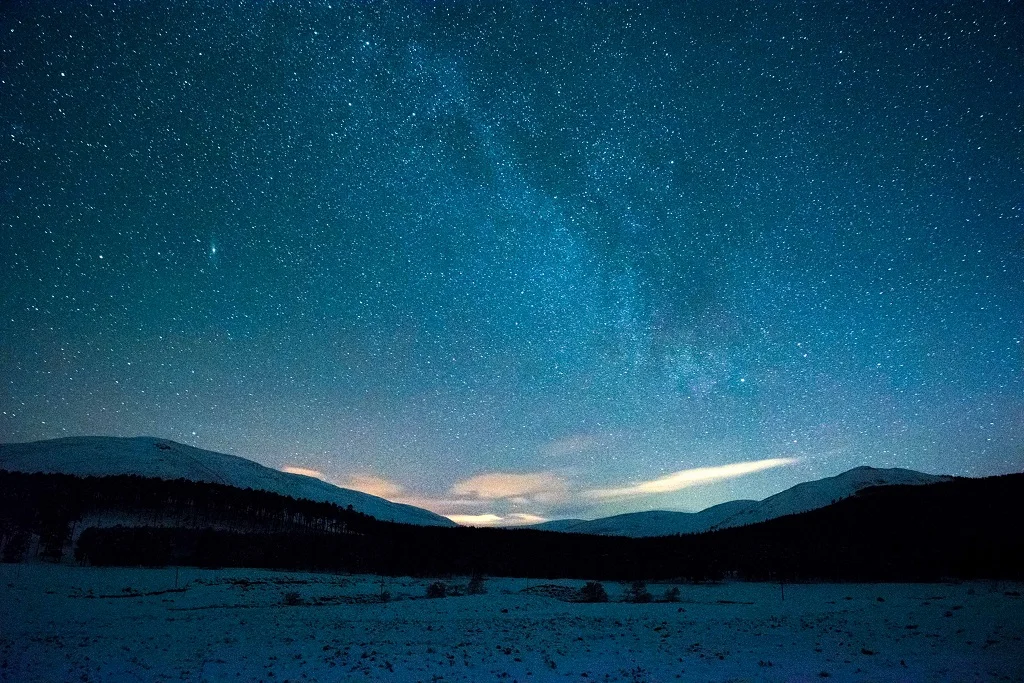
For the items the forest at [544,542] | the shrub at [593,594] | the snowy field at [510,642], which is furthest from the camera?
the forest at [544,542]

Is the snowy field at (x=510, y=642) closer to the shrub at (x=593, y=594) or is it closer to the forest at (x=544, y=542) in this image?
the shrub at (x=593, y=594)

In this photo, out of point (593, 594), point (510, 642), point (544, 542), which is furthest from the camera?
point (544, 542)

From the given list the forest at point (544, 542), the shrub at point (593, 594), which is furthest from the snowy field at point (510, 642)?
the forest at point (544, 542)

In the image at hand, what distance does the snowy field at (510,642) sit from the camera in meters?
16.2

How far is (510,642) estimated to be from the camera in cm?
2266

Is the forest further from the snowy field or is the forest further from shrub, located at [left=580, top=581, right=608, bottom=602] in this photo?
the snowy field

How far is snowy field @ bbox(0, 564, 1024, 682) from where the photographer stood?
1619 centimetres

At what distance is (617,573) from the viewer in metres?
96.8

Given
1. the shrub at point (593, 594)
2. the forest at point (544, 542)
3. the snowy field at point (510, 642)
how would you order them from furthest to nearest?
the forest at point (544, 542), the shrub at point (593, 594), the snowy field at point (510, 642)

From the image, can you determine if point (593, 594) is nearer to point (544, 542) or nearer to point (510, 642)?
point (510, 642)

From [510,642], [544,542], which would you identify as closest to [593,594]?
[510,642]

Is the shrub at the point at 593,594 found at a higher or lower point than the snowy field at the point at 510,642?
lower

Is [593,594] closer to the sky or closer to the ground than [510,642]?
Result: closer to the ground

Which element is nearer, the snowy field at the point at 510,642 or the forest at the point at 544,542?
the snowy field at the point at 510,642
